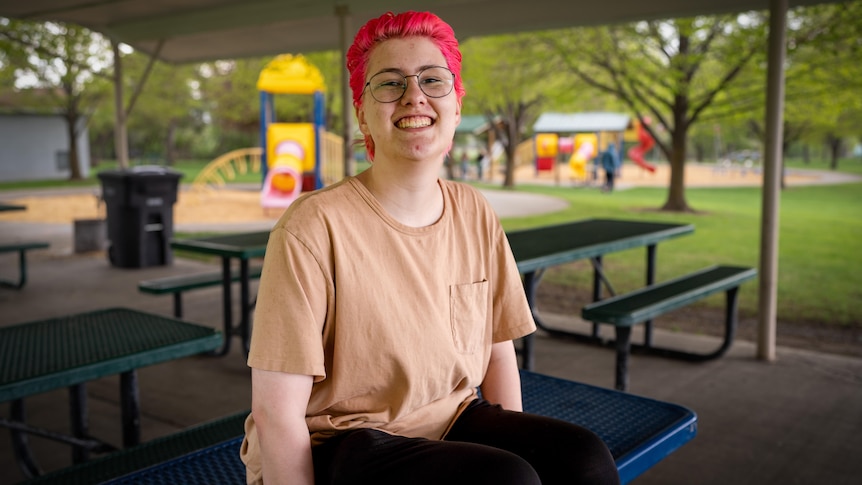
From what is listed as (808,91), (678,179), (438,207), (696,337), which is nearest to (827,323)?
(696,337)

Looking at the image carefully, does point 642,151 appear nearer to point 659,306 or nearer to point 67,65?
point 67,65

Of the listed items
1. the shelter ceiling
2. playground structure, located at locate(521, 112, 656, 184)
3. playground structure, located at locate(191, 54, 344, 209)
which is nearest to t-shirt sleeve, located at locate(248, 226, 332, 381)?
the shelter ceiling

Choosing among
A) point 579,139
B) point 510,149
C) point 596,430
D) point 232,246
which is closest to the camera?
point 596,430

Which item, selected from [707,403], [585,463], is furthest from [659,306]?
[585,463]

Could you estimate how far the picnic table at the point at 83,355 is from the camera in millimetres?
2562

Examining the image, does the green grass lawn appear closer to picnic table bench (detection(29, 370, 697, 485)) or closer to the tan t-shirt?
picnic table bench (detection(29, 370, 697, 485))

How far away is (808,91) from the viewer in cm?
1427

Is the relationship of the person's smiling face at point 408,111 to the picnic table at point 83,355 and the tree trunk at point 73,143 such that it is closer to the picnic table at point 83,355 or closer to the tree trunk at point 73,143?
the picnic table at point 83,355

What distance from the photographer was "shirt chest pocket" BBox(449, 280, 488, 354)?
172 centimetres

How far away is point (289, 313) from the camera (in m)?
1.48

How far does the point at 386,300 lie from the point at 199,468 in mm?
871

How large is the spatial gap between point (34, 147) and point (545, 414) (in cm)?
3497

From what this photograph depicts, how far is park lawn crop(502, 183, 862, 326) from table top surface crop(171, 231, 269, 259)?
424 centimetres

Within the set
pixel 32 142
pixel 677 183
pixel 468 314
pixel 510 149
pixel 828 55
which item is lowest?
pixel 468 314
